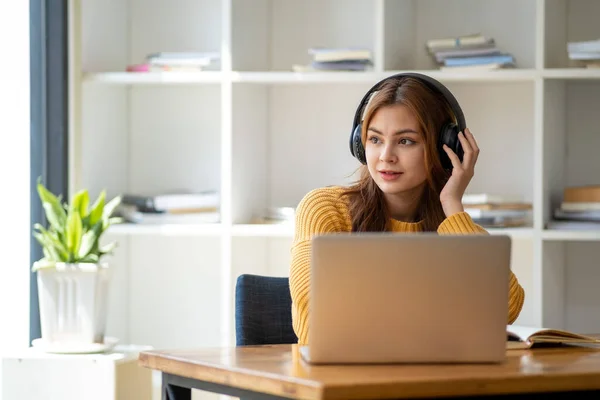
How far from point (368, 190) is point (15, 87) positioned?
4.78ft

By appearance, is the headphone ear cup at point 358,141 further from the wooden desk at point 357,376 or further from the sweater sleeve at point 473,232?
the wooden desk at point 357,376

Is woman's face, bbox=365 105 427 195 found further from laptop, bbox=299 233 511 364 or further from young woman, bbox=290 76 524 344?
laptop, bbox=299 233 511 364

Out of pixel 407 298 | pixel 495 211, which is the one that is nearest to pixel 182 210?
pixel 495 211

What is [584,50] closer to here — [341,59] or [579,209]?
[579,209]

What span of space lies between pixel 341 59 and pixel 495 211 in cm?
72

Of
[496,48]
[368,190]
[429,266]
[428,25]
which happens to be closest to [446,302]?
[429,266]

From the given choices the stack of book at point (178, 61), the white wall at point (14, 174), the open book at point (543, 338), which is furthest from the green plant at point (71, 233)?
the open book at point (543, 338)

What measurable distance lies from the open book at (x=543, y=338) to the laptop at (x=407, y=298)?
1.02 feet

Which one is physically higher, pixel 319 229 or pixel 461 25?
pixel 461 25

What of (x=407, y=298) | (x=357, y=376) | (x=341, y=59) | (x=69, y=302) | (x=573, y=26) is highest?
(x=573, y=26)

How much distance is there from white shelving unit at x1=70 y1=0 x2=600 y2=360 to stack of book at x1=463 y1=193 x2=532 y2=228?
0.26 feet

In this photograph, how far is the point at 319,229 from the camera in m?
2.32

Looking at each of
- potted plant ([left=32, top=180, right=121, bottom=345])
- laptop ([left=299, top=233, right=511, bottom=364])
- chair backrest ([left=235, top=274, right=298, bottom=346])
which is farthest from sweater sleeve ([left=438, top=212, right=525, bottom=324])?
potted plant ([left=32, top=180, right=121, bottom=345])

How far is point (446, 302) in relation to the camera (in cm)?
161
